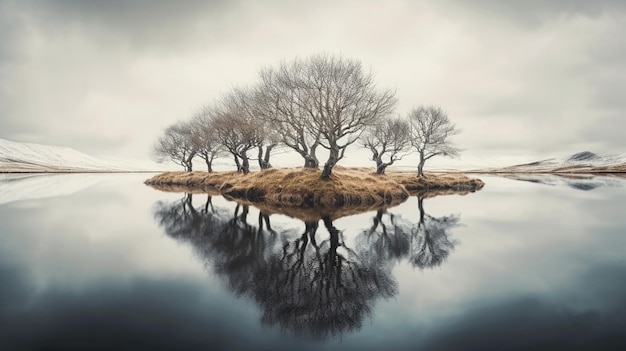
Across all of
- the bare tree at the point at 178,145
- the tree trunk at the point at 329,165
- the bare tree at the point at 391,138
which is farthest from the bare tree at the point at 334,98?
the bare tree at the point at 178,145

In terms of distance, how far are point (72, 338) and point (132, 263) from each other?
4729 mm

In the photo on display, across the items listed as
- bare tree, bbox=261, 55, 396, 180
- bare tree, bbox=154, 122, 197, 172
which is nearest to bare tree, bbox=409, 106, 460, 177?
bare tree, bbox=261, 55, 396, 180

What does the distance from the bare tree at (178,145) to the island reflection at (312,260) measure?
237ft

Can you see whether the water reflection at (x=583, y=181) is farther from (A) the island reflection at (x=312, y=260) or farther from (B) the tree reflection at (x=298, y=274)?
(B) the tree reflection at (x=298, y=274)

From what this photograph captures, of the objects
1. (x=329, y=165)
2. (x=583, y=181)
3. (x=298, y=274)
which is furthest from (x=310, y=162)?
(x=583, y=181)

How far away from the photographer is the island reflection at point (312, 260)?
623cm

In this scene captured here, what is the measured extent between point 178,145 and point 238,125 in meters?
46.5

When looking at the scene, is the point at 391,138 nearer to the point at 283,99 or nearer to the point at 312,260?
the point at 283,99

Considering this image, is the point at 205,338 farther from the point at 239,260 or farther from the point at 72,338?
the point at 239,260

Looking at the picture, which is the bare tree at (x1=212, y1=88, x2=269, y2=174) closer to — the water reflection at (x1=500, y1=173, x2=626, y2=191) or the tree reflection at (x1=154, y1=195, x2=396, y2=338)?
the tree reflection at (x1=154, y1=195, x2=396, y2=338)

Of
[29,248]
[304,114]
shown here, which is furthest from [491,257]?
[304,114]

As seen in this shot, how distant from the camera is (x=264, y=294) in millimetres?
7082

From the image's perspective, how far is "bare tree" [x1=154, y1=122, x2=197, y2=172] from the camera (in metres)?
85.4

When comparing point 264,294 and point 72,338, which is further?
point 264,294
